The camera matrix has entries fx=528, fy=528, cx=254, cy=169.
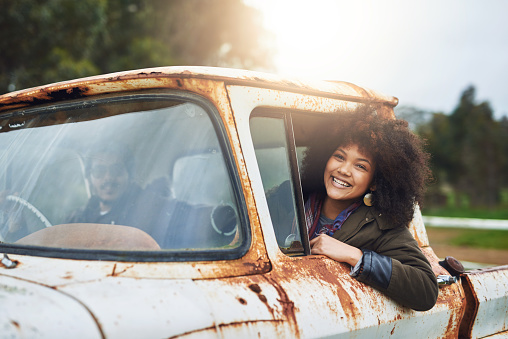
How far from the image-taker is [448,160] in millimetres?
37656

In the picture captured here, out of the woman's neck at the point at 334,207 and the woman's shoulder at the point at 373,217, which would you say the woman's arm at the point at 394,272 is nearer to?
the woman's shoulder at the point at 373,217

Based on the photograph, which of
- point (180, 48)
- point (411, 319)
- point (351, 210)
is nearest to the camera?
point (411, 319)

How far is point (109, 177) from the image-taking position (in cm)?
200

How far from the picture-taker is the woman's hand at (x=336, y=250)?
2045 mm

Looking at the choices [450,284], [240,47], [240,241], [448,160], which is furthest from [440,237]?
[448,160]

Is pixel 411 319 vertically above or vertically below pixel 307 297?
below

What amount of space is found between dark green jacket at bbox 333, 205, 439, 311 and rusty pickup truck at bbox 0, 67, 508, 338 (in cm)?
→ 6

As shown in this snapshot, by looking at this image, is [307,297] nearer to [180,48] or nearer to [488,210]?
[180,48]

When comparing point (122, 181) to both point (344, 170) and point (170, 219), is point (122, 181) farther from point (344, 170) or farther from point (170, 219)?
point (344, 170)

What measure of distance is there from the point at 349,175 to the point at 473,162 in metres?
31.1

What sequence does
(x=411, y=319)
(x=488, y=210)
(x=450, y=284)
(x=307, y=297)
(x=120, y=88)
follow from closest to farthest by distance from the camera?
1. (x=307, y=297)
2. (x=120, y=88)
3. (x=411, y=319)
4. (x=450, y=284)
5. (x=488, y=210)

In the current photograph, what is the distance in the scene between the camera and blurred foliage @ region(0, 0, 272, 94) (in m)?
12.0

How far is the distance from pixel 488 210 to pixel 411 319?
29.3m

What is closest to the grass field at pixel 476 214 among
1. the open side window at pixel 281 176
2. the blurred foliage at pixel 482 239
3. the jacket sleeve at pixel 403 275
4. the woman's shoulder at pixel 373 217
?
the blurred foliage at pixel 482 239
